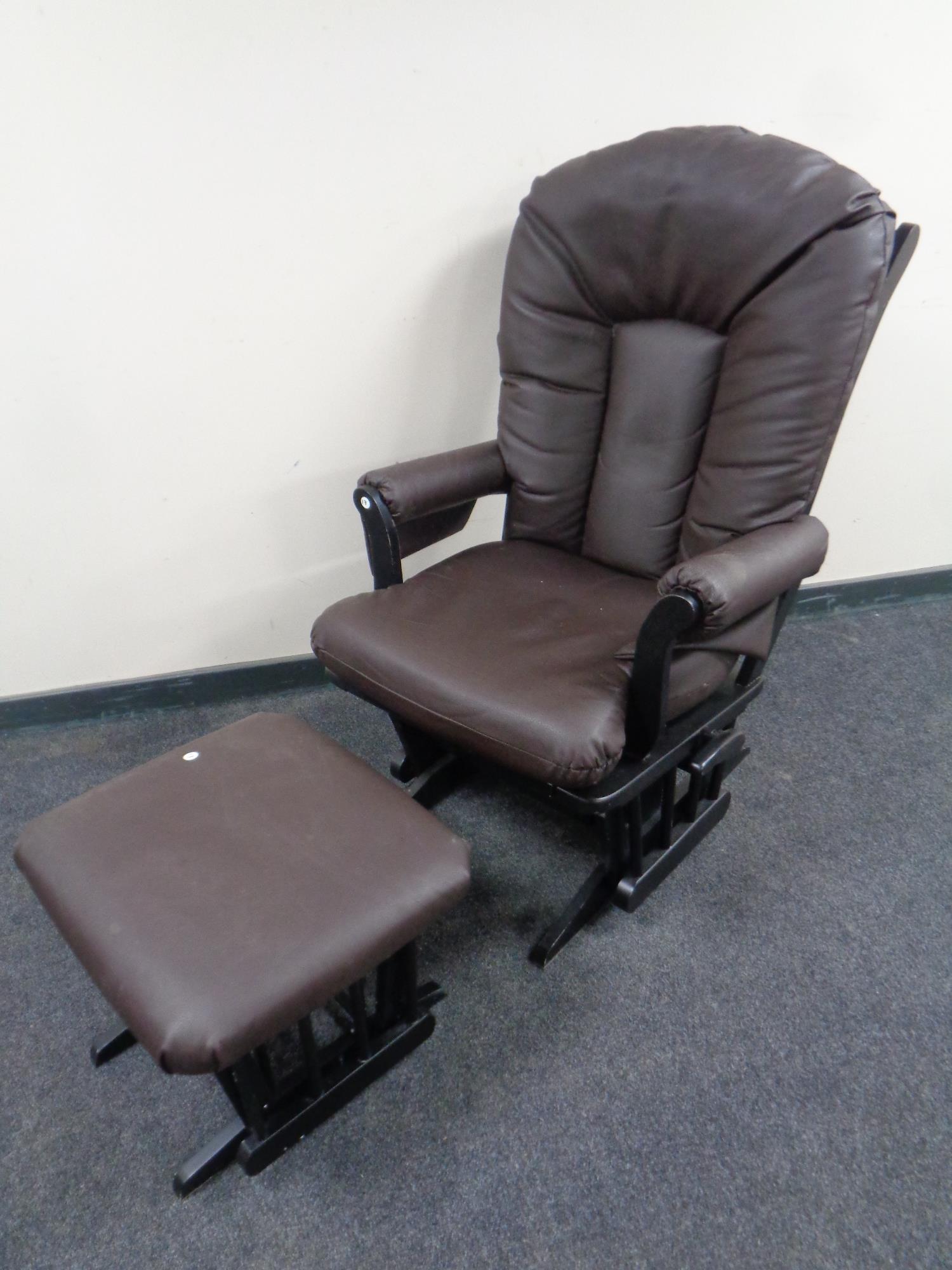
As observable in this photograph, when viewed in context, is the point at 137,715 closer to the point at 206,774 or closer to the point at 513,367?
the point at 206,774

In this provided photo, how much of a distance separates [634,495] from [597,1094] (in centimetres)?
92

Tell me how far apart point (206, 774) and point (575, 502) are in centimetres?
81

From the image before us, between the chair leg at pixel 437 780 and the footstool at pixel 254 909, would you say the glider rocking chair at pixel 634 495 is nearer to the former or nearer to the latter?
the chair leg at pixel 437 780

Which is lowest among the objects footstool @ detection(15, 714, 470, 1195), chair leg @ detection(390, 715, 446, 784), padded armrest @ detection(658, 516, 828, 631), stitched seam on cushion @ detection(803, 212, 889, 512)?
chair leg @ detection(390, 715, 446, 784)

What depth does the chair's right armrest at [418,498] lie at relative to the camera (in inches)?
51.7

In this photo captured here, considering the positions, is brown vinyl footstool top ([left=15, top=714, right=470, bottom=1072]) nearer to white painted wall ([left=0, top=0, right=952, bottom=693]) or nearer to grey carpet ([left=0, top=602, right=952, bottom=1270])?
grey carpet ([left=0, top=602, right=952, bottom=1270])

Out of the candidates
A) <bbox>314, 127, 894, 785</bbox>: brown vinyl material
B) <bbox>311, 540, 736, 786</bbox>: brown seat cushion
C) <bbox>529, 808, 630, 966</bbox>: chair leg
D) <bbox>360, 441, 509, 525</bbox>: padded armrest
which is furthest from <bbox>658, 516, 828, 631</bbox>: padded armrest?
<bbox>360, 441, 509, 525</bbox>: padded armrest

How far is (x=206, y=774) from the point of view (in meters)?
1.05

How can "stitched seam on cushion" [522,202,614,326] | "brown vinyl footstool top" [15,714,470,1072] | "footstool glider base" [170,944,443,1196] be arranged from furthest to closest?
"stitched seam on cushion" [522,202,614,326] < "footstool glider base" [170,944,443,1196] < "brown vinyl footstool top" [15,714,470,1072]

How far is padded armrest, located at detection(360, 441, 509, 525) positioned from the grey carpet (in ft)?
1.89

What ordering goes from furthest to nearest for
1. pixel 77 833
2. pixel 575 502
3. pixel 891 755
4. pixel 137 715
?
pixel 137 715
pixel 891 755
pixel 575 502
pixel 77 833

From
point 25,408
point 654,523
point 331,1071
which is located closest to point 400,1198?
point 331,1071

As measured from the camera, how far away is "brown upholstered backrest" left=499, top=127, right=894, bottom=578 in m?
1.13

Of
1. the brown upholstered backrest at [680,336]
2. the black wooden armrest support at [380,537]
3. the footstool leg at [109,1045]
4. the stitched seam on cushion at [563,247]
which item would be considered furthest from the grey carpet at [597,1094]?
the stitched seam on cushion at [563,247]
